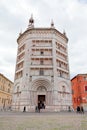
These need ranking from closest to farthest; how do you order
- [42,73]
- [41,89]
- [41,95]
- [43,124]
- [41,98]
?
[43,124] < [41,89] < [41,95] < [42,73] < [41,98]

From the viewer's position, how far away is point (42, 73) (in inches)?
1362

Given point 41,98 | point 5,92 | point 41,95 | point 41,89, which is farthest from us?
point 5,92

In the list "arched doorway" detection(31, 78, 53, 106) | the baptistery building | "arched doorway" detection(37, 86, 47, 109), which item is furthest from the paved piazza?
"arched doorway" detection(37, 86, 47, 109)

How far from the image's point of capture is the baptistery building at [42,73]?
32.1m

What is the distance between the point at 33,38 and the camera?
1489 inches

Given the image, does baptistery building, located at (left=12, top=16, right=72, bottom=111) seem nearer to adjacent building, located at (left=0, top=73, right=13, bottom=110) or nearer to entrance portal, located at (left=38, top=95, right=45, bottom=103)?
entrance portal, located at (left=38, top=95, right=45, bottom=103)

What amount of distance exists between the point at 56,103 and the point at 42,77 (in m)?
7.78

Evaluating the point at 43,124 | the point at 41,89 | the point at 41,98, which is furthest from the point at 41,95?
the point at 43,124

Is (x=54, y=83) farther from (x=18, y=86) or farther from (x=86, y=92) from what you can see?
(x=86, y=92)

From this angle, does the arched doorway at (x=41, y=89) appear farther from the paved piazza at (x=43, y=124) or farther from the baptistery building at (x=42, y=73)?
the paved piazza at (x=43, y=124)

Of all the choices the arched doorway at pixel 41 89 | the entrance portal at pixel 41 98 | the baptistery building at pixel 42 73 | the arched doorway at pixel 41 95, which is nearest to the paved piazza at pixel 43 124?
the baptistery building at pixel 42 73

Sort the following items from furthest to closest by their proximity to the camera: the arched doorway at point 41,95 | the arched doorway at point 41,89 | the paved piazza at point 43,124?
the arched doorway at point 41,95 → the arched doorway at point 41,89 → the paved piazza at point 43,124

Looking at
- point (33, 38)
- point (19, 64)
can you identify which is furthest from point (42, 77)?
point (33, 38)

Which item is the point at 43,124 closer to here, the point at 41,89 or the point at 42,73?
the point at 41,89
